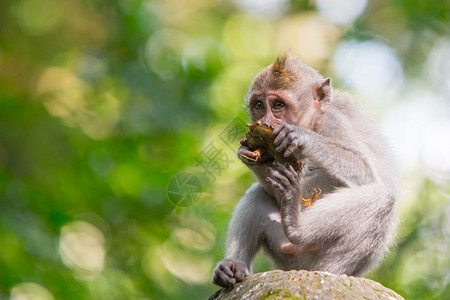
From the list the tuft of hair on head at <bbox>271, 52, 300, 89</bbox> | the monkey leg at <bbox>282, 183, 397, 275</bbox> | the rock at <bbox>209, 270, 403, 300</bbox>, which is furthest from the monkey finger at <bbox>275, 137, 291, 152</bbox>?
A: the rock at <bbox>209, 270, 403, 300</bbox>

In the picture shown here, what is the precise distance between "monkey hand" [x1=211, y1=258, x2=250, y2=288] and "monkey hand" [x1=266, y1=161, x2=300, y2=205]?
791 millimetres

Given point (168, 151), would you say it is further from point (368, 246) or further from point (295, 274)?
point (295, 274)

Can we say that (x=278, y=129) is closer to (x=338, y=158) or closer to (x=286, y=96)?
(x=338, y=158)

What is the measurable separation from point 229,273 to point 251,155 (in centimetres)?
120

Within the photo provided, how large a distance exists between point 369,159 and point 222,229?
4502mm

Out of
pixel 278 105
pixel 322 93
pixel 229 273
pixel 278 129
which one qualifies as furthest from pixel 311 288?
pixel 322 93

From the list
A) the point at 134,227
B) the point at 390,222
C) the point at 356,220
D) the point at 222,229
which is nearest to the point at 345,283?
the point at 356,220

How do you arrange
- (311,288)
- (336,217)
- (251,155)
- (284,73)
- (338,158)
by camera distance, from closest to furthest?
(311,288) < (336,217) < (251,155) < (338,158) < (284,73)

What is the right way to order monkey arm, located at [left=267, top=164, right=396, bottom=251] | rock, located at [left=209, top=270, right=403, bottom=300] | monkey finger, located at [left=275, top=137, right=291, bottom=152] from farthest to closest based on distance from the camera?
monkey arm, located at [left=267, top=164, right=396, bottom=251] → monkey finger, located at [left=275, top=137, right=291, bottom=152] → rock, located at [left=209, top=270, right=403, bottom=300]

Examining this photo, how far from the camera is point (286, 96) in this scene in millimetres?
6434

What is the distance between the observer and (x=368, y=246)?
5.72m

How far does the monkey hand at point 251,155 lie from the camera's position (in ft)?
18.9

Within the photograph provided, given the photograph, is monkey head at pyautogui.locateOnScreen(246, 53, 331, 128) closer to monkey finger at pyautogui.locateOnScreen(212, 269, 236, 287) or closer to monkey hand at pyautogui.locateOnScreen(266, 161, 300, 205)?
monkey hand at pyautogui.locateOnScreen(266, 161, 300, 205)

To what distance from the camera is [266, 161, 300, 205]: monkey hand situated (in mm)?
5555
